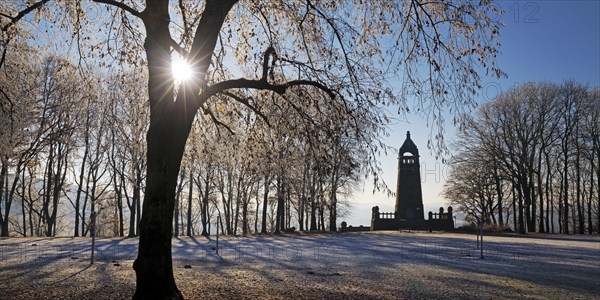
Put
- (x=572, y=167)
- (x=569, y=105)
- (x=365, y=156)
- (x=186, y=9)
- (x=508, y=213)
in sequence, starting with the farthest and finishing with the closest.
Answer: (x=508, y=213)
(x=572, y=167)
(x=569, y=105)
(x=186, y=9)
(x=365, y=156)

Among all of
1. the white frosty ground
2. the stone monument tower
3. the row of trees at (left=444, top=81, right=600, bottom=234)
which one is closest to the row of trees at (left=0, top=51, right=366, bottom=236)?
the white frosty ground

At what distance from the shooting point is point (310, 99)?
28.8 ft

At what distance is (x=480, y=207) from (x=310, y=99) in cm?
4181

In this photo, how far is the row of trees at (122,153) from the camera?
31.4 feet

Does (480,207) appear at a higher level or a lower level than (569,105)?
lower

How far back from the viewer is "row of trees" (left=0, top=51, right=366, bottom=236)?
9562 millimetres

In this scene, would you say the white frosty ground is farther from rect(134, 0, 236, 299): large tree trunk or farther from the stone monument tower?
the stone monument tower

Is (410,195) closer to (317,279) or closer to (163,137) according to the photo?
(317,279)

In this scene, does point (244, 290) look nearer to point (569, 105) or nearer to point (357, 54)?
point (357, 54)

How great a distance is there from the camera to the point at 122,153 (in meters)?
32.5

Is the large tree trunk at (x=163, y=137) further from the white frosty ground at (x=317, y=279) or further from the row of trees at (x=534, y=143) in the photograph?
the row of trees at (x=534, y=143)

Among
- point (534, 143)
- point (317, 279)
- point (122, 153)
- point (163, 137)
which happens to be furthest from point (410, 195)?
point (163, 137)

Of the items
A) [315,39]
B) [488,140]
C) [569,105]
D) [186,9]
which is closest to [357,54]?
[315,39]

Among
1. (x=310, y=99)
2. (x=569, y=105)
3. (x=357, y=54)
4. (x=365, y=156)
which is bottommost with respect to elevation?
(x=365, y=156)
